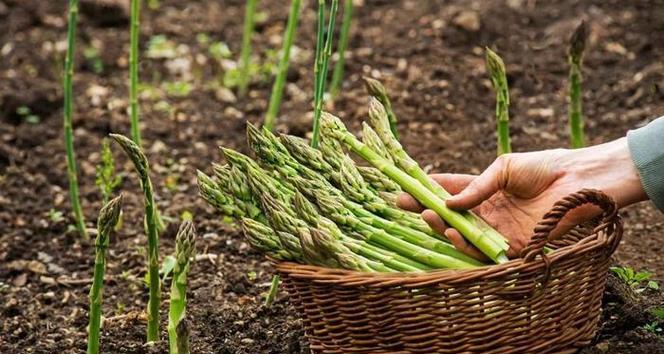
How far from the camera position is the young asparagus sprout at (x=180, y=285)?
3092 mm

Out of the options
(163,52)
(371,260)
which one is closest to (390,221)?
(371,260)

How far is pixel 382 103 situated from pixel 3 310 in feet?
5.24

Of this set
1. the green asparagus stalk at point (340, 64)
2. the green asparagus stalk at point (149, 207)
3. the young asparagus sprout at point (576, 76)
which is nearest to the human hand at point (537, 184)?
the green asparagus stalk at point (149, 207)

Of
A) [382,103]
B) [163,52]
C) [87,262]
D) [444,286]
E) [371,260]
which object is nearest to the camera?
[444,286]

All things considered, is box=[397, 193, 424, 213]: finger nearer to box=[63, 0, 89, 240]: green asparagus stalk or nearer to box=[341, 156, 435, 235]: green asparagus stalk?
box=[341, 156, 435, 235]: green asparagus stalk

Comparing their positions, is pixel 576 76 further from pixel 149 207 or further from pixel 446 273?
pixel 149 207

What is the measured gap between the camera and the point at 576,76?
14.1ft

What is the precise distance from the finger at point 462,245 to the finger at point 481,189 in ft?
0.32

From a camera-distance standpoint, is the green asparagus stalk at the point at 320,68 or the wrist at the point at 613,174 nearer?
the wrist at the point at 613,174

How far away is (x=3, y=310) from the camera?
160 inches

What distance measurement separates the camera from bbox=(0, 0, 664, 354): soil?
3914 mm

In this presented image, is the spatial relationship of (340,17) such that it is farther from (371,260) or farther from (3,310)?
(371,260)

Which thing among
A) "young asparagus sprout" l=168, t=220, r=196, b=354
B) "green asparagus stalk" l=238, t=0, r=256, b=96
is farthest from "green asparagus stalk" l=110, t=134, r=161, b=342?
"green asparagus stalk" l=238, t=0, r=256, b=96

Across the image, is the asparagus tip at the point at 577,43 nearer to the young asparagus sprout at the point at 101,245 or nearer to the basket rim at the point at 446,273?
the basket rim at the point at 446,273
